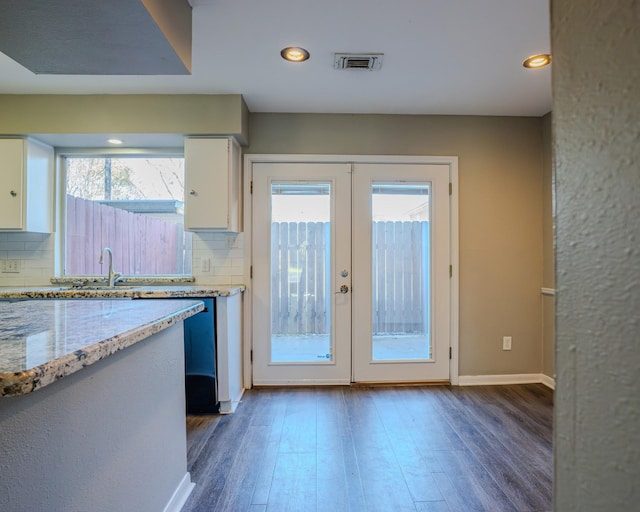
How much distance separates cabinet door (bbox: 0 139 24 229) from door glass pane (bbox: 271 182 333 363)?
1949 millimetres

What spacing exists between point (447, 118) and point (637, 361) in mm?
3151

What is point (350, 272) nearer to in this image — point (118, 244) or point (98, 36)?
point (118, 244)

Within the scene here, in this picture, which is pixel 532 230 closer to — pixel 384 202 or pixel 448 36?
pixel 384 202

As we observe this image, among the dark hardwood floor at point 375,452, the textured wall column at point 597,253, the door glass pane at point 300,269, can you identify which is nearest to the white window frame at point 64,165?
the door glass pane at point 300,269

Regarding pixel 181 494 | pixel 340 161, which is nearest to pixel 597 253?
Result: pixel 181 494

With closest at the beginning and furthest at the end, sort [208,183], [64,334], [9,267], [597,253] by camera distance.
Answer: [597,253] → [64,334] → [208,183] → [9,267]

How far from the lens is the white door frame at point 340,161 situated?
2998 mm

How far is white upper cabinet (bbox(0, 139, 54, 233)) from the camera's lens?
8.77 feet

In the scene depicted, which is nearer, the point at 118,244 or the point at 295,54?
the point at 295,54

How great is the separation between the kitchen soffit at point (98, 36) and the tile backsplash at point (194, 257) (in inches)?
57.7

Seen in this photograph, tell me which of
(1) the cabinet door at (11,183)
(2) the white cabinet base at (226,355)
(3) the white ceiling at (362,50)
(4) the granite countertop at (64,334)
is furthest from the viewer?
(1) the cabinet door at (11,183)

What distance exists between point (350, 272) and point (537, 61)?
198 centimetres

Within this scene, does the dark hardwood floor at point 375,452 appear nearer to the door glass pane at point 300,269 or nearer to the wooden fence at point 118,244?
the door glass pane at point 300,269

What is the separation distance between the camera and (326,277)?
10.1ft
